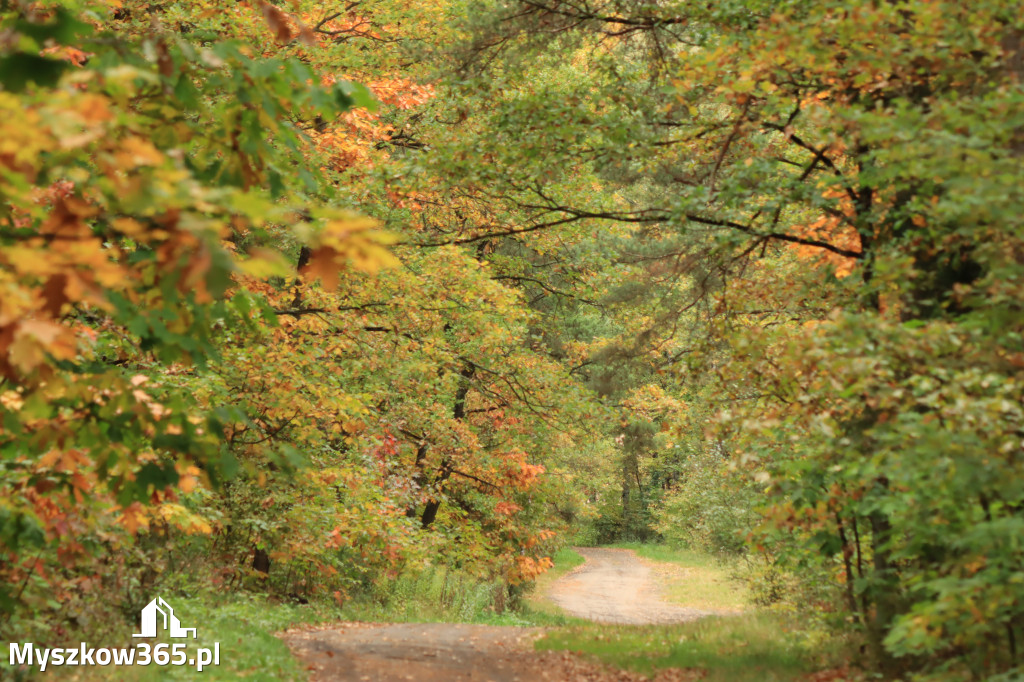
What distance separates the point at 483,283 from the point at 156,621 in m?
7.36

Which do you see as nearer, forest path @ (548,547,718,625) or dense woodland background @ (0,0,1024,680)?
dense woodland background @ (0,0,1024,680)

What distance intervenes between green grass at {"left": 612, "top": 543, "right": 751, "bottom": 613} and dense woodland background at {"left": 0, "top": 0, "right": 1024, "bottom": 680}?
5.07 metres

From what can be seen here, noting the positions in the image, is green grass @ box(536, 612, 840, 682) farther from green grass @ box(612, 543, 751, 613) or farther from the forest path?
the forest path

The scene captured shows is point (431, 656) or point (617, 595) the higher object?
point (617, 595)

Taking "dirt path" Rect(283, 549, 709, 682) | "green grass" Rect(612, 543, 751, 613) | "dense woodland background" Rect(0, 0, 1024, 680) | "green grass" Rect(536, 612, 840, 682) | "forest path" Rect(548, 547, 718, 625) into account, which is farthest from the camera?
"green grass" Rect(612, 543, 751, 613)

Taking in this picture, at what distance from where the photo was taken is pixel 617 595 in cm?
2312

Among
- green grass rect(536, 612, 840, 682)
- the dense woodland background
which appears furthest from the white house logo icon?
green grass rect(536, 612, 840, 682)

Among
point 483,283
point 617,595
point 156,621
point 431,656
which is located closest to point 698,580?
point 617,595

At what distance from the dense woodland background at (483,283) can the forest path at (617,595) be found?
2646mm

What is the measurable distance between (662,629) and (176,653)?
652 cm

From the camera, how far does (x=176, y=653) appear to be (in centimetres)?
770

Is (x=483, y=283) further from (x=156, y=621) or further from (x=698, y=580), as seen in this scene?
(x=698, y=580)

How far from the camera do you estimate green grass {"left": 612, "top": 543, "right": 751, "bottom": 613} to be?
1926 centimetres

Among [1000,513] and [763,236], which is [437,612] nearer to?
[763,236]
